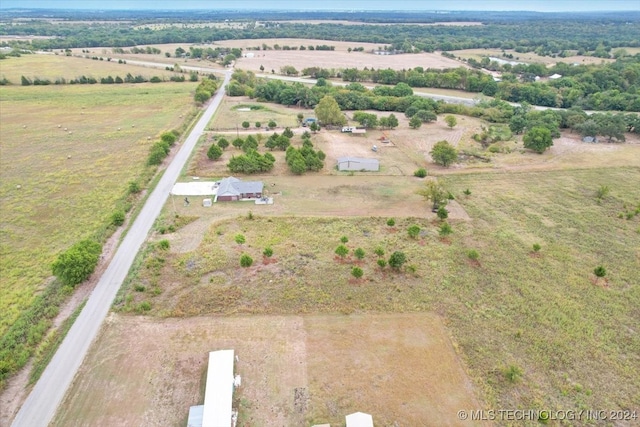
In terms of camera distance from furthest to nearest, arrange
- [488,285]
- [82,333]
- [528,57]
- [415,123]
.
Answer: [528,57] < [415,123] < [488,285] < [82,333]

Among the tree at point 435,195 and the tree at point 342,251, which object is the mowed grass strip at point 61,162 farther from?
the tree at point 435,195

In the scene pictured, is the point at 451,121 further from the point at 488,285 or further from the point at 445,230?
the point at 488,285

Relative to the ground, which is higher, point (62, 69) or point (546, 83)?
point (62, 69)

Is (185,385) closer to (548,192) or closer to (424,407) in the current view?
(424,407)

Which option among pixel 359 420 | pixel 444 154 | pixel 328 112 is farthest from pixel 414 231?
pixel 328 112

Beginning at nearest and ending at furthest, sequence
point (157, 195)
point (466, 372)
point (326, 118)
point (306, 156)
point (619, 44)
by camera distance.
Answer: point (466, 372) < point (157, 195) < point (306, 156) < point (326, 118) < point (619, 44)

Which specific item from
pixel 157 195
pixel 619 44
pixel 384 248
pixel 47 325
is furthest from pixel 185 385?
pixel 619 44

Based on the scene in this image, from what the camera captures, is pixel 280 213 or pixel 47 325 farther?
pixel 280 213
